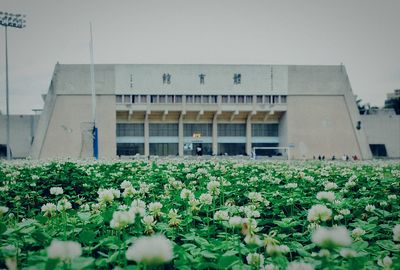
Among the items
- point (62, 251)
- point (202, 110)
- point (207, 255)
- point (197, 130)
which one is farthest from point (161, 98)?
point (62, 251)

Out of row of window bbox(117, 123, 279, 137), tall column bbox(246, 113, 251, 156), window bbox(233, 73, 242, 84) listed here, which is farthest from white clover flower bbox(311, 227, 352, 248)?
row of window bbox(117, 123, 279, 137)

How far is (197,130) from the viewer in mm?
49094

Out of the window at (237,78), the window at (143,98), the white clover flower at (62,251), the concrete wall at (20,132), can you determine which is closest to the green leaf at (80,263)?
the white clover flower at (62,251)

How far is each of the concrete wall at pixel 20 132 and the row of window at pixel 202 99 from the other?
1194cm

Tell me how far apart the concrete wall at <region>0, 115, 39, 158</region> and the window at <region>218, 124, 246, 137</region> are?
875 inches

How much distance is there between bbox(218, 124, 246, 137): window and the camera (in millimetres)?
49281

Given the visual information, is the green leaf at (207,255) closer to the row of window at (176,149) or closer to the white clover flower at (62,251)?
the white clover flower at (62,251)

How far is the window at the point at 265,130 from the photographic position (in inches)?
1941

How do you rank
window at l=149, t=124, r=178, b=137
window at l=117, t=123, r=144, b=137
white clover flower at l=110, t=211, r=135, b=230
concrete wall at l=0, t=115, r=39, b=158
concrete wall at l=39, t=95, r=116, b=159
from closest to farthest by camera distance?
1. white clover flower at l=110, t=211, r=135, b=230
2. concrete wall at l=39, t=95, r=116, b=159
3. window at l=117, t=123, r=144, b=137
4. concrete wall at l=0, t=115, r=39, b=158
5. window at l=149, t=124, r=178, b=137

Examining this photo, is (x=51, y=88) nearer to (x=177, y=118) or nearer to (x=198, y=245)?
(x=177, y=118)

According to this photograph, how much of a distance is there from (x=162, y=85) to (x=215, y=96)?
6.16 metres

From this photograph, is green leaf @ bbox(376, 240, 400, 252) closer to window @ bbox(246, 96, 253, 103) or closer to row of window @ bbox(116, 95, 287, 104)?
row of window @ bbox(116, 95, 287, 104)

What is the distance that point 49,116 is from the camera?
44.7 m

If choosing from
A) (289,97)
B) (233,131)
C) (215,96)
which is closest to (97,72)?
(215,96)
